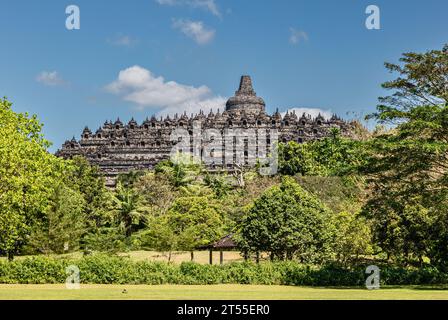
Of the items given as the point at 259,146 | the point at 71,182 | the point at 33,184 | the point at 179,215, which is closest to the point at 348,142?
the point at 33,184

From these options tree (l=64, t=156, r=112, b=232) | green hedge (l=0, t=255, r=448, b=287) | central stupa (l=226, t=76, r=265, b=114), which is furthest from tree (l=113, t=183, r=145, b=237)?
central stupa (l=226, t=76, r=265, b=114)

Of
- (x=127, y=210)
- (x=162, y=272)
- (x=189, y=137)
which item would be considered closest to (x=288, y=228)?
(x=162, y=272)

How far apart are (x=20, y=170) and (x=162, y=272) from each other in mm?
8371

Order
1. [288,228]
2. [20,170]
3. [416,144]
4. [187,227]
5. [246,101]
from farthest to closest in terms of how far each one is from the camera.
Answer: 1. [246,101]
2. [187,227]
3. [288,228]
4. [20,170]
5. [416,144]

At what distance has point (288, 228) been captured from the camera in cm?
3303

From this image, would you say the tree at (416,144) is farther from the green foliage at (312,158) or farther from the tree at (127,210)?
the green foliage at (312,158)

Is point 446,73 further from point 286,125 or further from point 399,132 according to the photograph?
point 286,125

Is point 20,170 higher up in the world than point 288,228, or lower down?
higher up

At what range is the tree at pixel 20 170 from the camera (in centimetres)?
2862

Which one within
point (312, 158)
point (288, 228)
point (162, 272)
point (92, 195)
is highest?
point (312, 158)

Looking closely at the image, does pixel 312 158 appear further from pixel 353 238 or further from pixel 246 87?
pixel 246 87

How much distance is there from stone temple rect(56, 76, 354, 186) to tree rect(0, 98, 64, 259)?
5204cm

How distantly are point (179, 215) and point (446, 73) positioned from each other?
25103 mm

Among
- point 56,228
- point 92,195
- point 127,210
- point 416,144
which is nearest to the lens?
point 416,144
